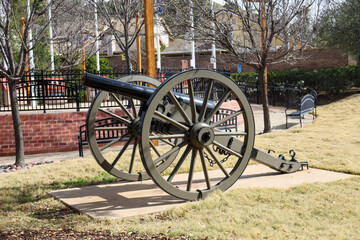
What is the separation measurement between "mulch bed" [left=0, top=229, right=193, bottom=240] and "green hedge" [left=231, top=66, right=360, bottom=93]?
19.8 meters

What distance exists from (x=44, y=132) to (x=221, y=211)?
27.3ft

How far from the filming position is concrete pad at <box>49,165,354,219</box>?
539cm

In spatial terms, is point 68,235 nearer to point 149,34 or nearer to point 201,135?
point 201,135

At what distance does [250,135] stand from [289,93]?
17.3 meters

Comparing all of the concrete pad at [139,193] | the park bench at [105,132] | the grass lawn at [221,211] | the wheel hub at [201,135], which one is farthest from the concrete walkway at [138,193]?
the park bench at [105,132]

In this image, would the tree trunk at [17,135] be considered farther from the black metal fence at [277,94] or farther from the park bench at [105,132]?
the black metal fence at [277,94]

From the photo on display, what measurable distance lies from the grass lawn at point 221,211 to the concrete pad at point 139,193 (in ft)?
0.64

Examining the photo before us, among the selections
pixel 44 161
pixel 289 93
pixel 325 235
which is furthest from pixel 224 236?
pixel 289 93

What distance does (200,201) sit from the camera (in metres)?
5.38

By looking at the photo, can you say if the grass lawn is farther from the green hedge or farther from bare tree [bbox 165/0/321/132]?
the green hedge

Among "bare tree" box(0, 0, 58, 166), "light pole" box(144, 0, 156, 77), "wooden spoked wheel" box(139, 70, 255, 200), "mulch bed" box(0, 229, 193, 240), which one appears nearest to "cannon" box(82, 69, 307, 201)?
"wooden spoked wheel" box(139, 70, 255, 200)

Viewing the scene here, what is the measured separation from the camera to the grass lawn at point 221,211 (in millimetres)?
4539

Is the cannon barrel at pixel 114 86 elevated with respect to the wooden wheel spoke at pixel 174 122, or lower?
elevated

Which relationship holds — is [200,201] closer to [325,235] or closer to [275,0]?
[325,235]
